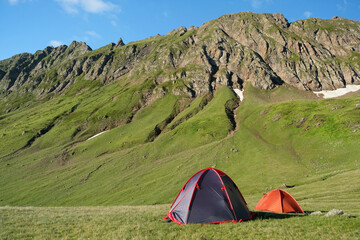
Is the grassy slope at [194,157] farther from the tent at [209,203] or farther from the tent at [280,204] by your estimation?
the tent at [209,203]

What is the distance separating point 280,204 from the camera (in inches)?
1001

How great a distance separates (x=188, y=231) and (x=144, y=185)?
74.5 meters

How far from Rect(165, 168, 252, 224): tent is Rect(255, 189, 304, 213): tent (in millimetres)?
6652

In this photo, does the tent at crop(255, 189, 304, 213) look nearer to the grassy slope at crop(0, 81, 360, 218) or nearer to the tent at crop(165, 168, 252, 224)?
the tent at crop(165, 168, 252, 224)

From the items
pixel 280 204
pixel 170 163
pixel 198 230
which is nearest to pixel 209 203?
pixel 198 230

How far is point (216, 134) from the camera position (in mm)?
129500

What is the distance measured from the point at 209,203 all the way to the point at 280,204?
415 inches

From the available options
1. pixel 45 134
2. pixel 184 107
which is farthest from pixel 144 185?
pixel 45 134

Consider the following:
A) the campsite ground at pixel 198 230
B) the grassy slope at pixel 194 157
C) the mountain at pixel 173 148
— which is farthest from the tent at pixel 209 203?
the mountain at pixel 173 148

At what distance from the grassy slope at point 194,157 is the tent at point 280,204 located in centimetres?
977

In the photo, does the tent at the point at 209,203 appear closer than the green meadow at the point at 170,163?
No

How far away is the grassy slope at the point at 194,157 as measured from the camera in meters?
72.5

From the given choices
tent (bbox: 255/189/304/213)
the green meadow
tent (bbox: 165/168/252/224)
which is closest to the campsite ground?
the green meadow

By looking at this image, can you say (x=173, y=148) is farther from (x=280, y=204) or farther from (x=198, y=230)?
(x=198, y=230)
